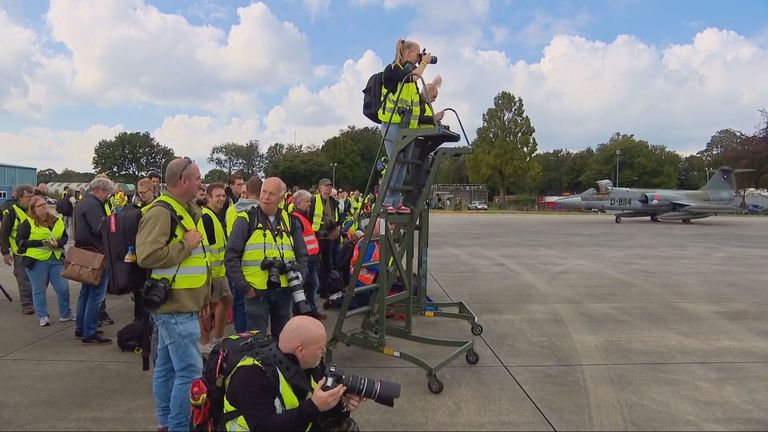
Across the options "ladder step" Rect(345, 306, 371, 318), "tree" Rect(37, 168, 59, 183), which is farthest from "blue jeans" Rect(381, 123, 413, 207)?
"tree" Rect(37, 168, 59, 183)

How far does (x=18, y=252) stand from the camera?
6.14 metres

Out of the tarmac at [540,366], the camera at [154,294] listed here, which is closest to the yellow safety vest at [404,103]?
the tarmac at [540,366]

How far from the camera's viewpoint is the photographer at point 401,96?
4863 millimetres

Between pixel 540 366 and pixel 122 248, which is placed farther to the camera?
pixel 540 366

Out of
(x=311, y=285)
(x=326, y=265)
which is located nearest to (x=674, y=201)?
(x=326, y=265)

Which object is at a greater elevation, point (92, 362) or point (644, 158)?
point (644, 158)

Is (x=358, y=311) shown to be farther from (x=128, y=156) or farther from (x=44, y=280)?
(x=128, y=156)

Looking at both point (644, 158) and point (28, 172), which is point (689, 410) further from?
point (644, 158)

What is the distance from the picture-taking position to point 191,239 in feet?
9.92

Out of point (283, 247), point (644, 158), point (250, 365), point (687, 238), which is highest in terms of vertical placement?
point (644, 158)

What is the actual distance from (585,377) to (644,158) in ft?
272

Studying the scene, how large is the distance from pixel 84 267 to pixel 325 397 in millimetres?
4136

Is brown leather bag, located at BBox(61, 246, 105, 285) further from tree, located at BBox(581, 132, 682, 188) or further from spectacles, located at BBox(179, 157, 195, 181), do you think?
tree, located at BBox(581, 132, 682, 188)

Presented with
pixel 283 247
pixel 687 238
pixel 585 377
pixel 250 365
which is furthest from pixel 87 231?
pixel 687 238
